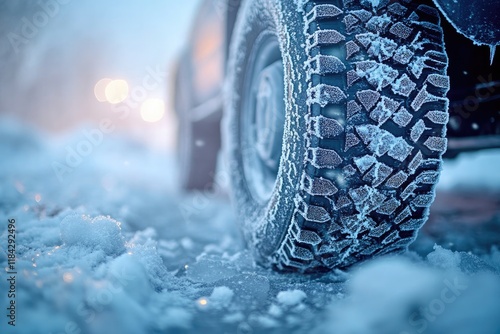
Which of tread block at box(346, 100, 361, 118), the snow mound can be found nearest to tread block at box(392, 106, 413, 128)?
tread block at box(346, 100, 361, 118)

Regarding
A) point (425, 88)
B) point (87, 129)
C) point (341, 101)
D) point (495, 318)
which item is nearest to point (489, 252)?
point (495, 318)

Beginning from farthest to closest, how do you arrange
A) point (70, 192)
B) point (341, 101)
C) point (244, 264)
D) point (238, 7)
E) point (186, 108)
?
point (186, 108)
point (70, 192)
point (238, 7)
point (244, 264)
point (341, 101)

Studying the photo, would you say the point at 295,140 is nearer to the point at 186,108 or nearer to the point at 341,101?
the point at 341,101

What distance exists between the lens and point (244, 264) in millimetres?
1230

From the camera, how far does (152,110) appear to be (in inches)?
500

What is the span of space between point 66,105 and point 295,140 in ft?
43.1

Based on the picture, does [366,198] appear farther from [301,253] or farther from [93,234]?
[93,234]

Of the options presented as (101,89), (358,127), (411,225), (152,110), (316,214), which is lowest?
(411,225)
